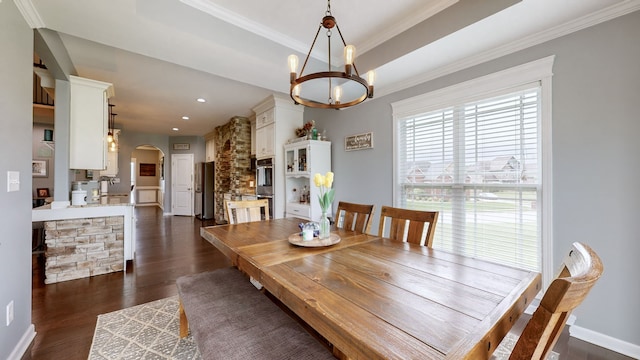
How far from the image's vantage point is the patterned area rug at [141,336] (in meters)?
1.68

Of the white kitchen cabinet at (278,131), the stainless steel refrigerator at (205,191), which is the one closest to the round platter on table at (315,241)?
the white kitchen cabinet at (278,131)

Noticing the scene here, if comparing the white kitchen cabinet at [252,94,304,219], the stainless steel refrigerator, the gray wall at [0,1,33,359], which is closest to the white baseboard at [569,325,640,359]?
the white kitchen cabinet at [252,94,304,219]

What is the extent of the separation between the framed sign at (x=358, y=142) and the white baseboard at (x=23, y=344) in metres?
3.60

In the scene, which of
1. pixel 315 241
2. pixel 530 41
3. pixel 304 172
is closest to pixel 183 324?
pixel 315 241

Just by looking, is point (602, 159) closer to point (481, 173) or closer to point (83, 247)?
point (481, 173)

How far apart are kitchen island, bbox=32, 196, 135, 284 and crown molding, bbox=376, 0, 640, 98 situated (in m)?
4.04

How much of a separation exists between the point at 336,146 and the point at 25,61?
3274mm

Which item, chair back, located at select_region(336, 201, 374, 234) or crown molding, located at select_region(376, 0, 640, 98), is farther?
chair back, located at select_region(336, 201, 374, 234)

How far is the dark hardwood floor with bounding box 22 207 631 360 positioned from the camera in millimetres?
1750

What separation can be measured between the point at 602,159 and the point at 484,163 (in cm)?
77

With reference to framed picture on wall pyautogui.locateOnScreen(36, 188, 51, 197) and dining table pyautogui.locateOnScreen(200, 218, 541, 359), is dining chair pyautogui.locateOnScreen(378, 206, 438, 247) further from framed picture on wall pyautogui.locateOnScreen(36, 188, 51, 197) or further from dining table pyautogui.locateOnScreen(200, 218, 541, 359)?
framed picture on wall pyautogui.locateOnScreen(36, 188, 51, 197)

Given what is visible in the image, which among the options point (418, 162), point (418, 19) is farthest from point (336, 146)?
point (418, 19)

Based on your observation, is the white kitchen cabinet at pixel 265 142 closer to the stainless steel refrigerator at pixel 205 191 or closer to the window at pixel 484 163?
the window at pixel 484 163

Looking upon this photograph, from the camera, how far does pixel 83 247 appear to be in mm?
3006
